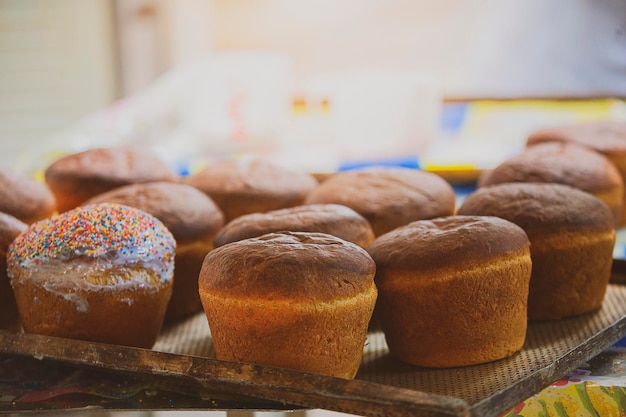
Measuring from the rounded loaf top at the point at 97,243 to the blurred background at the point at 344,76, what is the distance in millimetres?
1163

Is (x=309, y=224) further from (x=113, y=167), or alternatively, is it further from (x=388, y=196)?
(x=113, y=167)

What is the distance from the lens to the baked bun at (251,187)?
2.06 meters

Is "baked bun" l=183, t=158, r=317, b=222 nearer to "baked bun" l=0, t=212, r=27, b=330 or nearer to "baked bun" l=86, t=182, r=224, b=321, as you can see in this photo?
"baked bun" l=86, t=182, r=224, b=321

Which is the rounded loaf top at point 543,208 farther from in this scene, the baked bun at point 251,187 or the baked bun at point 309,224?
the baked bun at point 251,187

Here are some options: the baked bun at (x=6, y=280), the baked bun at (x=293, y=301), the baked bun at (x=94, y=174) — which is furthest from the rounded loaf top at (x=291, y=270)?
the baked bun at (x=94, y=174)

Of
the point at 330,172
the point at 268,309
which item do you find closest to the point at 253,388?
the point at 268,309

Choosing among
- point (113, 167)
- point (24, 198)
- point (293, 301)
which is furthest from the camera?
point (113, 167)

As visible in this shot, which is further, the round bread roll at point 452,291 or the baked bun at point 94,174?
the baked bun at point 94,174

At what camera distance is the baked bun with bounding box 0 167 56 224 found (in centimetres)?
197

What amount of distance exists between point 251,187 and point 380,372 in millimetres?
760

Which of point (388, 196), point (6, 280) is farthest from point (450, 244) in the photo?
point (6, 280)

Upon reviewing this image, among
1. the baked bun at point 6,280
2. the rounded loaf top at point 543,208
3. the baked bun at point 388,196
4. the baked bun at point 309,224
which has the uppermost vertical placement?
the rounded loaf top at point 543,208

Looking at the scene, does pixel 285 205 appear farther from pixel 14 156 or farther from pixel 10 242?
pixel 14 156

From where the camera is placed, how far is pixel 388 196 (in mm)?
1888
